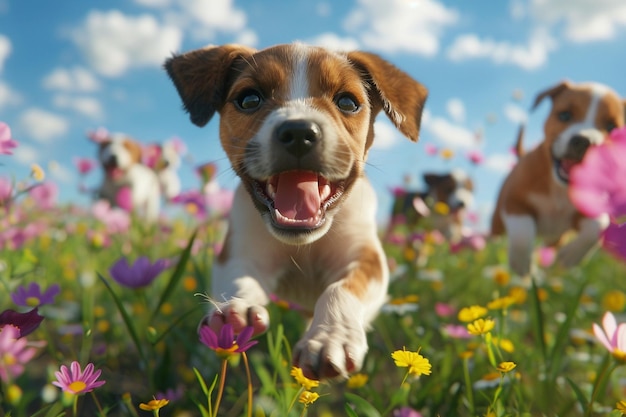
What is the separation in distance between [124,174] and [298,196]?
6.40 m

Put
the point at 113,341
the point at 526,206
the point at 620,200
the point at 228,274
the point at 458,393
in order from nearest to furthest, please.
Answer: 1. the point at 620,200
2. the point at 458,393
3. the point at 228,274
4. the point at 113,341
5. the point at 526,206

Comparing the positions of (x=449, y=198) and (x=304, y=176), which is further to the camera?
(x=449, y=198)

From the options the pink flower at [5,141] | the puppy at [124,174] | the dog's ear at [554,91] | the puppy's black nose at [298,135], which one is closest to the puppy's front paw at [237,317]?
the puppy's black nose at [298,135]

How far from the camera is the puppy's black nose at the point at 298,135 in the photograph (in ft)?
5.41

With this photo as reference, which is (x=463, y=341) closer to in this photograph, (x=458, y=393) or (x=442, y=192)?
(x=458, y=393)

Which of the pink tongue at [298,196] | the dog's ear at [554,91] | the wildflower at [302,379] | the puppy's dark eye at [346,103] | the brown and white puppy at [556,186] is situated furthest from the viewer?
the dog's ear at [554,91]

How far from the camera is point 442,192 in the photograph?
8273mm

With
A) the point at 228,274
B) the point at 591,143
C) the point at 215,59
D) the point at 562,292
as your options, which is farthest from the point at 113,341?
the point at 562,292

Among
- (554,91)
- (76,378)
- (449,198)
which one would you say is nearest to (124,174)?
(449,198)

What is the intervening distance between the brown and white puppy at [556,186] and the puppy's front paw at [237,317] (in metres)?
3.11

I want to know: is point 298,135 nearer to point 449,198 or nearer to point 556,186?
point 556,186

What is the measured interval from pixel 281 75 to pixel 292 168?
0.39m

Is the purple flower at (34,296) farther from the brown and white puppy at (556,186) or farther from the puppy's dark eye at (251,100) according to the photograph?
the brown and white puppy at (556,186)

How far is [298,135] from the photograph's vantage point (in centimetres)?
166
